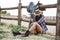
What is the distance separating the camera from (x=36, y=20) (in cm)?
552

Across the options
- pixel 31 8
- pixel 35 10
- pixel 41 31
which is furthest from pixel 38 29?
pixel 31 8

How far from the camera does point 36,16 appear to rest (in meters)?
5.50

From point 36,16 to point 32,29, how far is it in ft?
1.37

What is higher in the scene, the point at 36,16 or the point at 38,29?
the point at 36,16

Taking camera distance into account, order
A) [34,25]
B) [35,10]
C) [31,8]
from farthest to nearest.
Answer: [31,8], [35,10], [34,25]

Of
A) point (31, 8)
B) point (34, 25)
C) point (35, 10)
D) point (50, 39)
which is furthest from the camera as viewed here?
point (31, 8)

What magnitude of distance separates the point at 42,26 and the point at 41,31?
0.46ft

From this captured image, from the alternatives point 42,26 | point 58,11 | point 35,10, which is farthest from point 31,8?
point 58,11

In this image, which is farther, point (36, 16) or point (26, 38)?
point (36, 16)

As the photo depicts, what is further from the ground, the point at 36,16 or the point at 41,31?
the point at 36,16

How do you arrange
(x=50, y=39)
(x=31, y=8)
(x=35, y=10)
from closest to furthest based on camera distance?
1. (x=50, y=39)
2. (x=35, y=10)
3. (x=31, y=8)

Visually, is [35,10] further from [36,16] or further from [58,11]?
[58,11]

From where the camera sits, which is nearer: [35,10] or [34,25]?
[34,25]

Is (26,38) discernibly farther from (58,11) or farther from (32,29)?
(58,11)
